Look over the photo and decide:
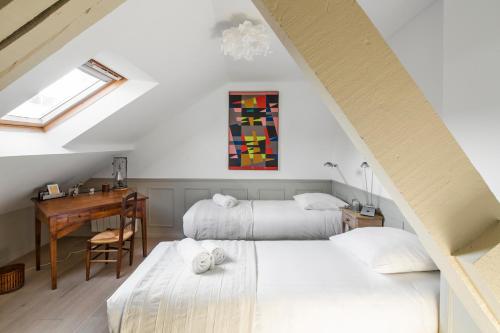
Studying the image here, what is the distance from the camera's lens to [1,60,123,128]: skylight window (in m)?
2.40

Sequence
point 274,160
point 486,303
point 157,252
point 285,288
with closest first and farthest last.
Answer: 1. point 486,303
2. point 285,288
3. point 157,252
4. point 274,160

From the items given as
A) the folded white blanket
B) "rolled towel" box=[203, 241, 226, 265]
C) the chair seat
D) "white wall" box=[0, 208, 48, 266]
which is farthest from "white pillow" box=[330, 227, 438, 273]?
"white wall" box=[0, 208, 48, 266]

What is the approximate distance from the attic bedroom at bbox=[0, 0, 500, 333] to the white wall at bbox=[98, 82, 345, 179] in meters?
0.02

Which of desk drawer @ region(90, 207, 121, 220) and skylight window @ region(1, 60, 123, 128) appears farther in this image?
desk drawer @ region(90, 207, 121, 220)

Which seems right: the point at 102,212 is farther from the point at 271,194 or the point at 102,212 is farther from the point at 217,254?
the point at 271,194

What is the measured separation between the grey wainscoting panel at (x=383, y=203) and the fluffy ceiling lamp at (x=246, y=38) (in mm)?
1771

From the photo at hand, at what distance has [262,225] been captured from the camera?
324 centimetres

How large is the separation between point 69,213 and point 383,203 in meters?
3.11

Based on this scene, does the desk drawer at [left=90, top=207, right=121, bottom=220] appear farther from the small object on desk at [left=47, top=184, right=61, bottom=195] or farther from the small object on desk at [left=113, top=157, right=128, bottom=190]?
the small object on desk at [left=113, top=157, right=128, bottom=190]

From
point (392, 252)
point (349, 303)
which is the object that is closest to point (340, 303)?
point (349, 303)

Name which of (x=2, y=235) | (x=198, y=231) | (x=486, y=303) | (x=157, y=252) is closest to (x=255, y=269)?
(x=157, y=252)

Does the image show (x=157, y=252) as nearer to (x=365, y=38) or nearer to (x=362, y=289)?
(x=362, y=289)

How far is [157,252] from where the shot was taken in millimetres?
2291

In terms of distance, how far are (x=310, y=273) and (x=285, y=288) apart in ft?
0.88
